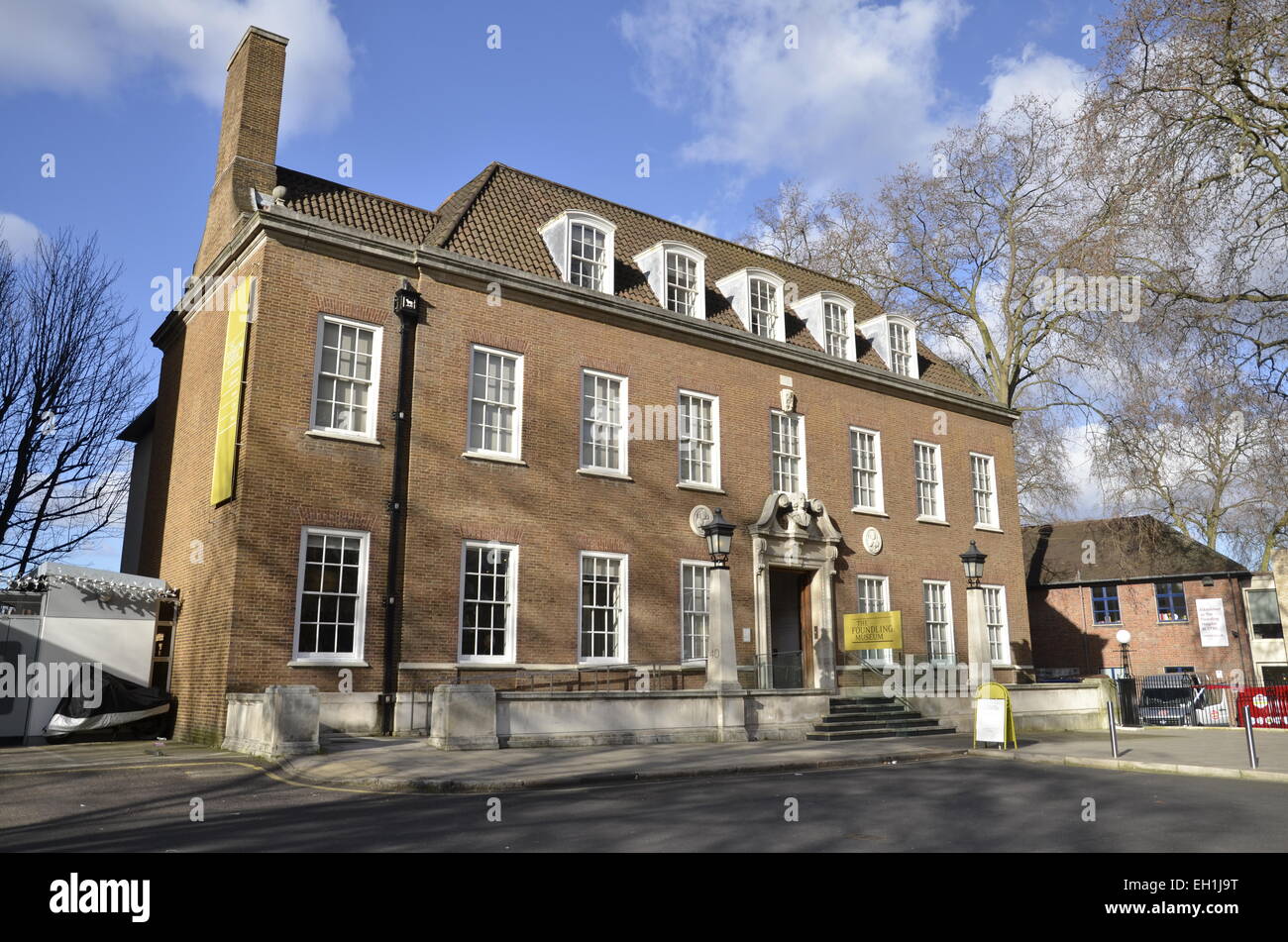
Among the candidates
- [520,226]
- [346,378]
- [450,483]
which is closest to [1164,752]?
[450,483]

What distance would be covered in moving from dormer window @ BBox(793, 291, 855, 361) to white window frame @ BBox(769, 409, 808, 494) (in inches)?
107

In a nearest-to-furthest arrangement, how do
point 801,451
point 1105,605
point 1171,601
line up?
point 801,451, point 1171,601, point 1105,605

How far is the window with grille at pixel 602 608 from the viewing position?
1889 cm

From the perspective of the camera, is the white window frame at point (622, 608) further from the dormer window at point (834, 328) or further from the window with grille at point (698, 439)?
the dormer window at point (834, 328)

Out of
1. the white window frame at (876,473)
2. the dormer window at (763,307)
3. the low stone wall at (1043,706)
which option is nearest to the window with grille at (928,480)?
the white window frame at (876,473)

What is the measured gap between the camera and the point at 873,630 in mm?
20641

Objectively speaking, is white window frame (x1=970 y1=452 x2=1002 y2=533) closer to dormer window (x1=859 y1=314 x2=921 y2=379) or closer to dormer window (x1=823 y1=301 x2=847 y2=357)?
dormer window (x1=859 y1=314 x2=921 y2=379)

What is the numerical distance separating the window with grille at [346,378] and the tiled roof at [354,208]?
216cm

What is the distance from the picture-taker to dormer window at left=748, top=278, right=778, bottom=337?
23844mm

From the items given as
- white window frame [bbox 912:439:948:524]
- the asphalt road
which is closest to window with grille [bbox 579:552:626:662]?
the asphalt road

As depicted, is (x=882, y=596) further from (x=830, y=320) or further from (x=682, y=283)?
(x=682, y=283)

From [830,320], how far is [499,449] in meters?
11.8

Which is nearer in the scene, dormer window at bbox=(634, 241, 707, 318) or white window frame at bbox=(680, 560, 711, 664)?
white window frame at bbox=(680, 560, 711, 664)
